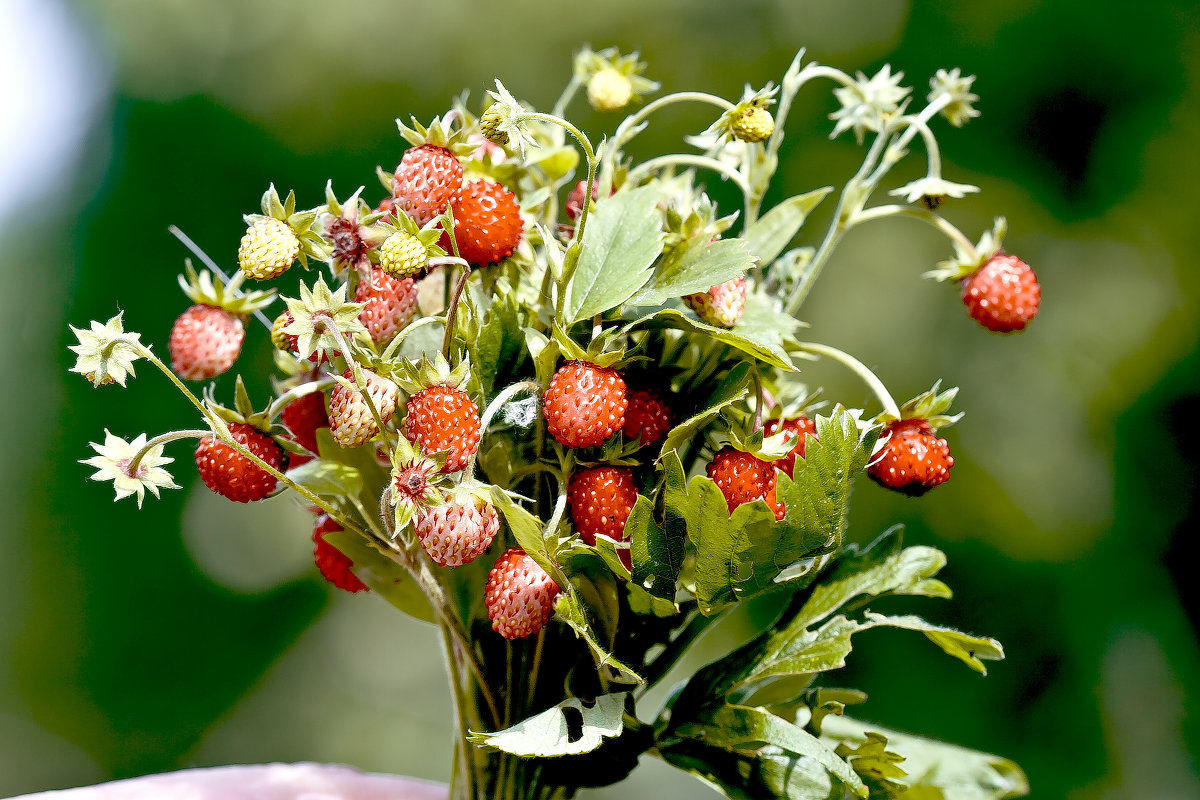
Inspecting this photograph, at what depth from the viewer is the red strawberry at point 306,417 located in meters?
0.61

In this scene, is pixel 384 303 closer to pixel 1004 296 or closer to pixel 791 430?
pixel 791 430

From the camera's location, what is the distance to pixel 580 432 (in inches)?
19.6

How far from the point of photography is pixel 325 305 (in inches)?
18.6

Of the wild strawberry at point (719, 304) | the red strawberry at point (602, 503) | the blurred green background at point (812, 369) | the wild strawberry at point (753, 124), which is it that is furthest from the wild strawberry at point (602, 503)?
the blurred green background at point (812, 369)

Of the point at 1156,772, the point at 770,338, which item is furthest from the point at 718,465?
the point at 1156,772

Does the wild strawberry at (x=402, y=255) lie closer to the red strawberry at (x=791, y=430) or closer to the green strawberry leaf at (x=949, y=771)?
the red strawberry at (x=791, y=430)

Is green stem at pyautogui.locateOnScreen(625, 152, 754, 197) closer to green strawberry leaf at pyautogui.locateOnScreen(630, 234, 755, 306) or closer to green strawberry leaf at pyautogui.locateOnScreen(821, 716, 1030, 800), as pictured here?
green strawberry leaf at pyautogui.locateOnScreen(630, 234, 755, 306)

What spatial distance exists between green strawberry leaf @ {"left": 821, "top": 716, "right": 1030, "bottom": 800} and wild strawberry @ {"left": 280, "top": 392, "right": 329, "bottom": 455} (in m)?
0.41

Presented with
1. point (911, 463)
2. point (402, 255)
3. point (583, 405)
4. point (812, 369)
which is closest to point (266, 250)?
point (402, 255)

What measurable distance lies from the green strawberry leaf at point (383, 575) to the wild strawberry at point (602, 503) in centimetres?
16

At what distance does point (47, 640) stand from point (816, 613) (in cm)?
279

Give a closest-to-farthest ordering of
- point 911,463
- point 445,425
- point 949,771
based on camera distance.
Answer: point 445,425 < point 911,463 < point 949,771

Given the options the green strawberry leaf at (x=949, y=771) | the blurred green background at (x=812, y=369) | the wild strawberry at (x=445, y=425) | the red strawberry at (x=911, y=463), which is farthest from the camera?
the blurred green background at (x=812, y=369)

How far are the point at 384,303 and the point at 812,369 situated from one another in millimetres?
1860
